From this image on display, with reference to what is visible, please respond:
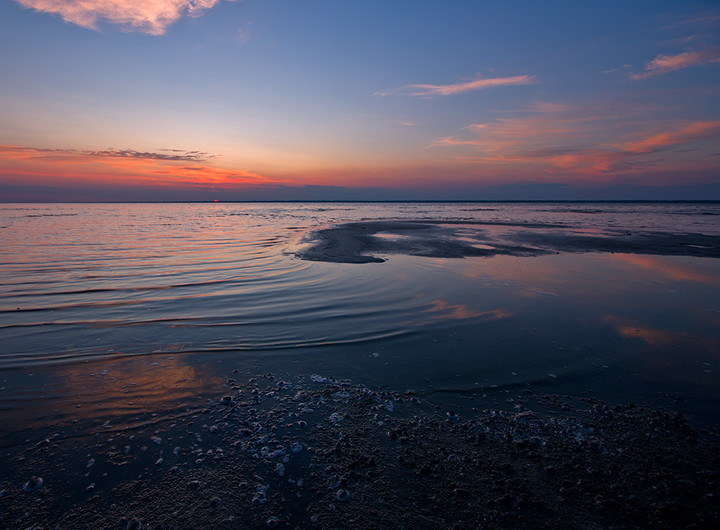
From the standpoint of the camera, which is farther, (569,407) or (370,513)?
(569,407)

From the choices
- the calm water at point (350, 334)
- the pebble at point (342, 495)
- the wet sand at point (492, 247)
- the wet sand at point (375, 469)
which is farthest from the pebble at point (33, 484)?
the wet sand at point (492, 247)

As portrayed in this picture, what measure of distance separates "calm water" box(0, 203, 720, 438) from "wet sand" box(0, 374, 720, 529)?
0.59 m

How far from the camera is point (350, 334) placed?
7879mm

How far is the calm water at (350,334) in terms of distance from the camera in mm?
5555

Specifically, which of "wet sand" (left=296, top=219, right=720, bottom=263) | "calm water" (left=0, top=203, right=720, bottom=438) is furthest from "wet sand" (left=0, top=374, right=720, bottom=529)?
"wet sand" (left=296, top=219, right=720, bottom=263)

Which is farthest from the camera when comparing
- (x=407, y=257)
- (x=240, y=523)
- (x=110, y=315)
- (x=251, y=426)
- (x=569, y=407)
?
(x=407, y=257)

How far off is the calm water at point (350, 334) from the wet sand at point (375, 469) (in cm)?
59

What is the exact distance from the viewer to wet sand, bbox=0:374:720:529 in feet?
10.8

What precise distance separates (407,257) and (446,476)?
1479cm

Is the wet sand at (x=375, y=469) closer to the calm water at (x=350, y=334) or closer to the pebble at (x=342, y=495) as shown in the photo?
the pebble at (x=342, y=495)

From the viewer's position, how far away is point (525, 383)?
5.77 m

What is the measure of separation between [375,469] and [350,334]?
13.3 ft

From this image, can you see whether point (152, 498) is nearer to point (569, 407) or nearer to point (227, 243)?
point (569, 407)

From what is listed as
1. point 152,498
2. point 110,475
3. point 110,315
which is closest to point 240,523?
point 152,498
